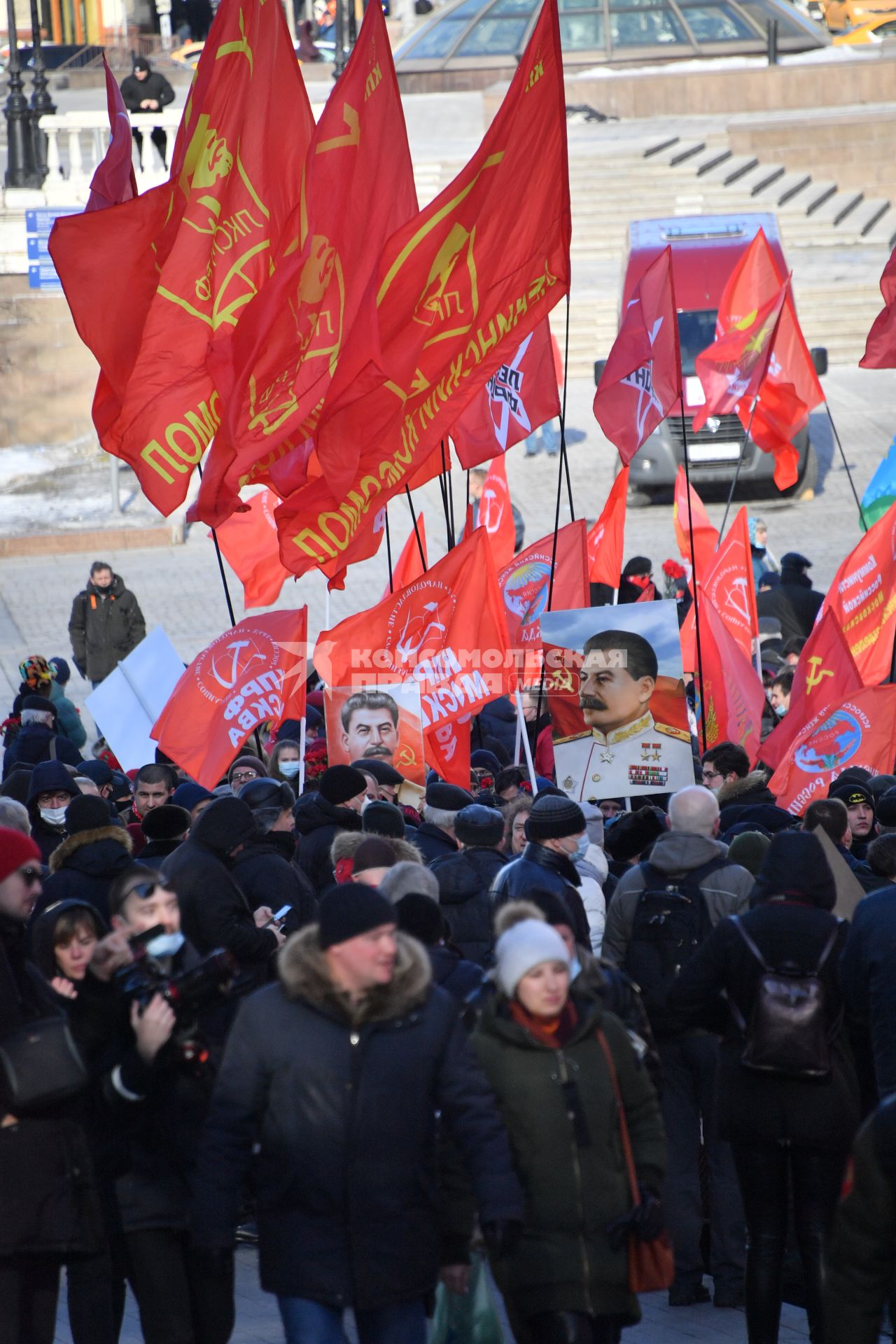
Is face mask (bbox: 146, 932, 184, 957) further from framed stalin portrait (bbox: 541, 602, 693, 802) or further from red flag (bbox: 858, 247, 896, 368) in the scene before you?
red flag (bbox: 858, 247, 896, 368)

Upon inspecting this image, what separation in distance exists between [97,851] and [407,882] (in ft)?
3.97

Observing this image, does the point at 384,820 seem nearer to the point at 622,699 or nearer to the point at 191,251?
the point at 622,699

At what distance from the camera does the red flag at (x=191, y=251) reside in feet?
28.1

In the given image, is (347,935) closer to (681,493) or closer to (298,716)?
(298,716)

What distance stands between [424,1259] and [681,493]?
343 inches

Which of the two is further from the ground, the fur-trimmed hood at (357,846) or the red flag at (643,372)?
the fur-trimmed hood at (357,846)

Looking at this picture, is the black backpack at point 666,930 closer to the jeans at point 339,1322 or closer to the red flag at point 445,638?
the jeans at point 339,1322

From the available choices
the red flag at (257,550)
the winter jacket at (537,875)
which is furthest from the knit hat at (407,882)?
the red flag at (257,550)

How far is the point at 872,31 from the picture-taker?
41.2 m

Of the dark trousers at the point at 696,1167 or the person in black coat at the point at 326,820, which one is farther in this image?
the person in black coat at the point at 326,820

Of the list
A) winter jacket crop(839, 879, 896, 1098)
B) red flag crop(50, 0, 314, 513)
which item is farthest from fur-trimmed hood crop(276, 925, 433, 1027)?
red flag crop(50, 0, 314, 513)

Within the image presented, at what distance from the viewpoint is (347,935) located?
4309mm

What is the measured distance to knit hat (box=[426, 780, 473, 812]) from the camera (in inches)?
296

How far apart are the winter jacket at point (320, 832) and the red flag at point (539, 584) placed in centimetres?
316
